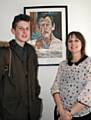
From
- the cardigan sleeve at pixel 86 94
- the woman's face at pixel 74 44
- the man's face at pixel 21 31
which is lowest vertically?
the cardigan sleeve at pixel 86 94

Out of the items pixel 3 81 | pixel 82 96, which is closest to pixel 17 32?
pixel 3 81

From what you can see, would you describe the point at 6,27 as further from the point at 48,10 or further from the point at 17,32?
the point at 17,32

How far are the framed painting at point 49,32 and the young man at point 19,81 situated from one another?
82 cm

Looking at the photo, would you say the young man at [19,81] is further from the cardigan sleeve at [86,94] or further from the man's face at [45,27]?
the man's face at [45,27]

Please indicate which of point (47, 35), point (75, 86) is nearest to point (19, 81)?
point (75, 86)

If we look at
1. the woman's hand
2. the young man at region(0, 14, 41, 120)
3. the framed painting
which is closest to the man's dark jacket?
the young man at region(0, 14, 41, 120)

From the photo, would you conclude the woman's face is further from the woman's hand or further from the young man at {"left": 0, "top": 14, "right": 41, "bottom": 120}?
the woman's hand

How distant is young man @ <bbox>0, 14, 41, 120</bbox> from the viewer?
83.4 inches

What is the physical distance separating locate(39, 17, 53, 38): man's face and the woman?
72cm

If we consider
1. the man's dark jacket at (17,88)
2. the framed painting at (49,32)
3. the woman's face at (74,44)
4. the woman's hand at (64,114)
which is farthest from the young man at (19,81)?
the framed painting at (49,32)

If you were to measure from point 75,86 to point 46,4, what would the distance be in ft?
3.99

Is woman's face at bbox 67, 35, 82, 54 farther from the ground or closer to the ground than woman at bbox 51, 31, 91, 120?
farther from the ground

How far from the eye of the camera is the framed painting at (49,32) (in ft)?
10.4

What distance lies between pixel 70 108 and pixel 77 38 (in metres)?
0.63
